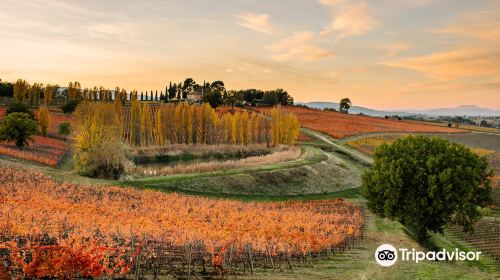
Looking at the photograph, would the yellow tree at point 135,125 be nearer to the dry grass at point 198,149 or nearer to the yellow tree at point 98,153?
the dry grass at point 198,149

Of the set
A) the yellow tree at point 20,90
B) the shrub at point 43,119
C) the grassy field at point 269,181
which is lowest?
the grassy field at point 269,181

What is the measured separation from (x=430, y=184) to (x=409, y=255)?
21.2 ft

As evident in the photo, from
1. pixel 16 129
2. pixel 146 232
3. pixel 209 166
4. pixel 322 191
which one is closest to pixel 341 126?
pixel 322 191

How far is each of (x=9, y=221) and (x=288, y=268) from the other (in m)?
14.3

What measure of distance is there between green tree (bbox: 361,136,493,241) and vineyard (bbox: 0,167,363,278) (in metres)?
4.21

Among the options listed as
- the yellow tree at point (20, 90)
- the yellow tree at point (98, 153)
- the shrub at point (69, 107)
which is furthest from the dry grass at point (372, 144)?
the yellow tree at point (20, 90)

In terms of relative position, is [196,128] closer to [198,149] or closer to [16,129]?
[198,149]

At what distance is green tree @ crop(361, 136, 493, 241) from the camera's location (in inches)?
1304

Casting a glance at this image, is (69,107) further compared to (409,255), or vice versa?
(69,107)

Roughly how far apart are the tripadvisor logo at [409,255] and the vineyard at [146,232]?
11.3 ft

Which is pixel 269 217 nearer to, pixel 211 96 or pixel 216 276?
pixel 216 276

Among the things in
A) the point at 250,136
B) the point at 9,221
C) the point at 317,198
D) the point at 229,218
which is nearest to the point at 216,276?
the point at 9,221

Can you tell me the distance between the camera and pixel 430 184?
33125 mm

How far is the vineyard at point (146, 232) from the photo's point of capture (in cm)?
1625
